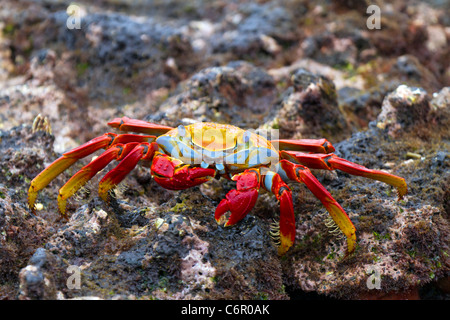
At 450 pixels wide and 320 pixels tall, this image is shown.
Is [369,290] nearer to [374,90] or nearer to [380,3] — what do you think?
[374,90]

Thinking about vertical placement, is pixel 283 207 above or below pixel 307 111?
below

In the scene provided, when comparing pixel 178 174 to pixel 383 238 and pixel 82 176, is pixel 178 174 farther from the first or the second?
pixel 383 238

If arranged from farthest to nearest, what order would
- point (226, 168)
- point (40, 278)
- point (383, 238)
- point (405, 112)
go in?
point (405, 112)
point (226, 168)
point (383, 238)
point (40, 278)

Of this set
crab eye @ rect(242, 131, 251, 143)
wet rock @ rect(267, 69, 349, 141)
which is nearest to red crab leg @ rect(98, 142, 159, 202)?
crab eye @ rect(242, 131, 251, 143)

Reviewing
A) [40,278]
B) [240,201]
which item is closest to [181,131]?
[240,201]

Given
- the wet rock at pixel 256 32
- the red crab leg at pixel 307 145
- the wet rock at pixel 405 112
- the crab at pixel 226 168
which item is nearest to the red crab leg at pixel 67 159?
the crab at pixel 226 168
